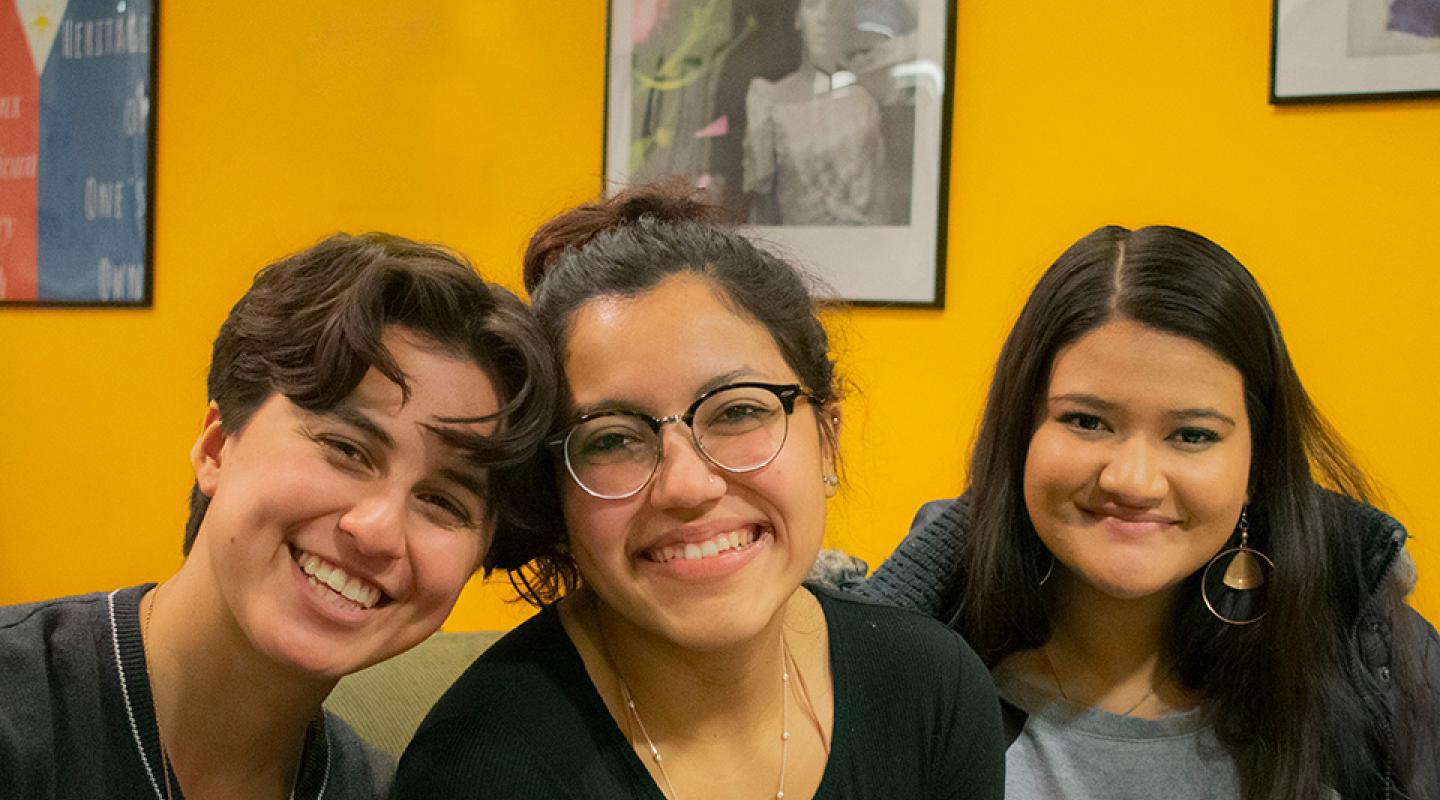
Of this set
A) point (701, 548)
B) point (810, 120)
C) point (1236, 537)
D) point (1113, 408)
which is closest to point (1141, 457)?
point (1113, 408)

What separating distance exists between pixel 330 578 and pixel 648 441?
1.12 ft

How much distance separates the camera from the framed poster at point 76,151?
330 cm

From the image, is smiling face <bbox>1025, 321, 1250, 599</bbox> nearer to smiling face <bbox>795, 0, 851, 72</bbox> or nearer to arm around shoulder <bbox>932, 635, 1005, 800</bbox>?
arm around shoulder <bbox>932, 635, 1005, 800</bbox>

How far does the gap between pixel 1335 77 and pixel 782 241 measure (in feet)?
3.68

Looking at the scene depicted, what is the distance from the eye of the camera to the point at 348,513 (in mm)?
1186

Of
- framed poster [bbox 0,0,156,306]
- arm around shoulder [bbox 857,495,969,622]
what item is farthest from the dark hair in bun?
framed poster [bbox 0,0,156,306]

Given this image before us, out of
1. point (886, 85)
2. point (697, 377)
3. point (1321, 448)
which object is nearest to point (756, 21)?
point (886, 85)

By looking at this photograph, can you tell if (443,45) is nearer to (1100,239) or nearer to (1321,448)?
(1100,239)

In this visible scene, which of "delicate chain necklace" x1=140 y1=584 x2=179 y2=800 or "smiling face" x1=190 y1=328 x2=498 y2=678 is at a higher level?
"smiling face" x1=190 y1=328 x2=498 y2=678

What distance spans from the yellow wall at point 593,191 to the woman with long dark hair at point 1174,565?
59 centimetres

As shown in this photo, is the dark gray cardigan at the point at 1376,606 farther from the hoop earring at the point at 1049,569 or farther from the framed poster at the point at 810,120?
the framed poster at the point at 810,120

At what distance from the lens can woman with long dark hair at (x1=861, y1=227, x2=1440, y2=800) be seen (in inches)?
66.1

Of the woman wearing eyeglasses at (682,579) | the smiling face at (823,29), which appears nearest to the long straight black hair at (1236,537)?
the woman wearing eyeglasses at (682,579)

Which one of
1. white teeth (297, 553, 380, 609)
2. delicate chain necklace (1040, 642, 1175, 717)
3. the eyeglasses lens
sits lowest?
delicate chain necklace (1040, 642, 1175, 717)
